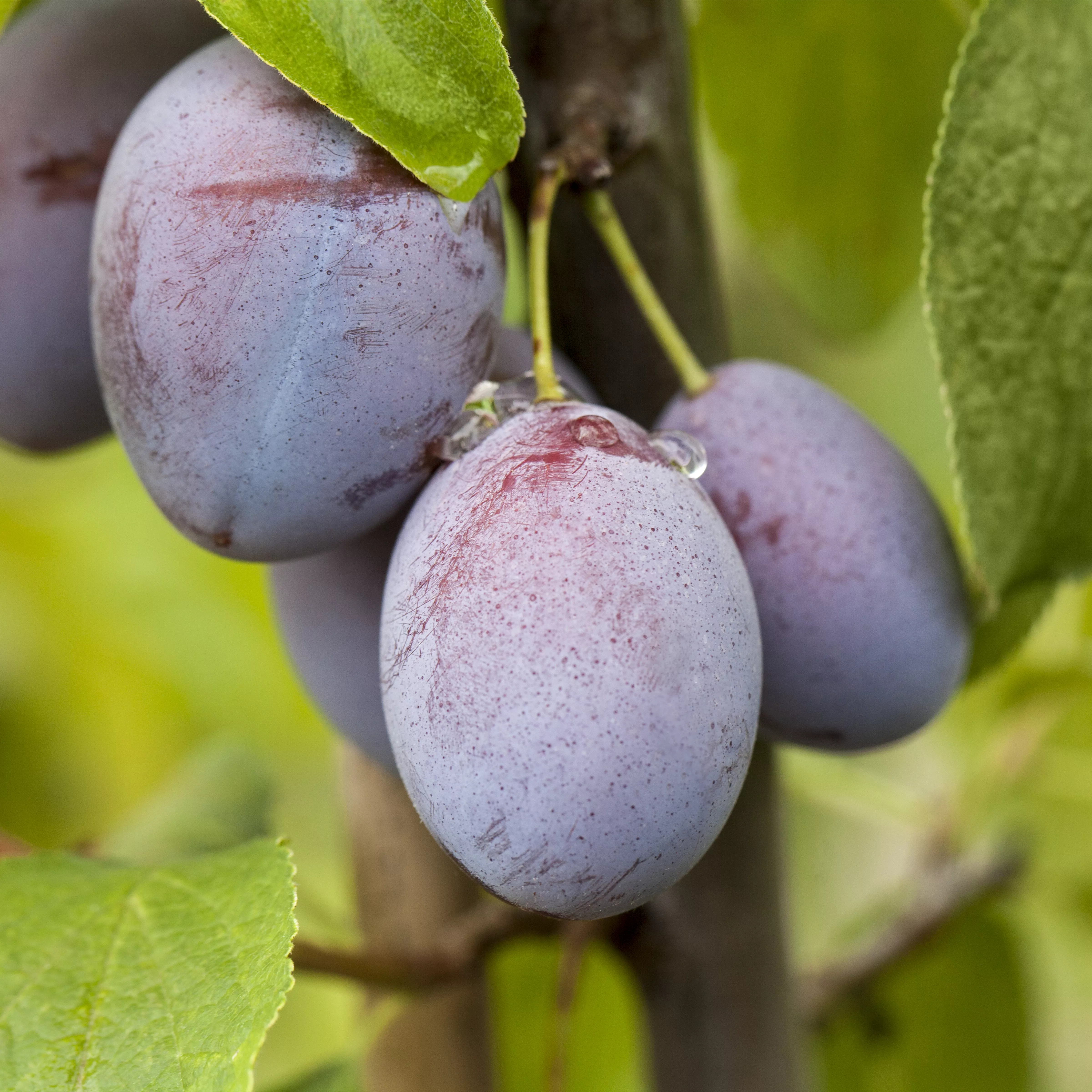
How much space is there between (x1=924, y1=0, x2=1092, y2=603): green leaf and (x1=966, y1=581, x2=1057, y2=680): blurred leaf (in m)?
0.07

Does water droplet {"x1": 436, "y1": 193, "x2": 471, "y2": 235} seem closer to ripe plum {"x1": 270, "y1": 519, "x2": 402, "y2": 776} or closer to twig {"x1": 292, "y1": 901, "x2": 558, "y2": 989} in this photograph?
ripe plum {"x1": 270, "y1": 519, "x2": 402, "y2": 776}

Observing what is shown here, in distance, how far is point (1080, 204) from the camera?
1.45 feet

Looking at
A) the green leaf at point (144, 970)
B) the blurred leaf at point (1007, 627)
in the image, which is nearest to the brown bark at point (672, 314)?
the blurred leaf at point (1007, 627)

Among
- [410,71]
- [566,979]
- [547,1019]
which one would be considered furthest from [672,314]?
[547,1019]

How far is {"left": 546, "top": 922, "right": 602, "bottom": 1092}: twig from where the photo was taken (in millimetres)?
562

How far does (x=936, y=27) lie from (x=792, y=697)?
394mm

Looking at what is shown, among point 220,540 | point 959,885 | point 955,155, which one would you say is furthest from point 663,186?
point 959,885

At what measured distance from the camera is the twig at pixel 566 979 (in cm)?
56

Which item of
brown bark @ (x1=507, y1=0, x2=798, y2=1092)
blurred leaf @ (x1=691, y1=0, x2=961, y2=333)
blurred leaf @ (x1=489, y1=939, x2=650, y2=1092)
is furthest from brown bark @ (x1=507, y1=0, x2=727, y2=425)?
blurred leaf @ (x1=489, y1=939, x2=650, y2=1092)

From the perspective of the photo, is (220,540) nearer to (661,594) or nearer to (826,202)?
(661,594)

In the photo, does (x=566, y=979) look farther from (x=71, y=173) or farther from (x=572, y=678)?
(x=71, y=173)

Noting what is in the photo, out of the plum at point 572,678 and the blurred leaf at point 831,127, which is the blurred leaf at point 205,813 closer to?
the plum at point 572,678

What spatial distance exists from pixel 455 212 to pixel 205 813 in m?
0.40

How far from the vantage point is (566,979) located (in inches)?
22.4
